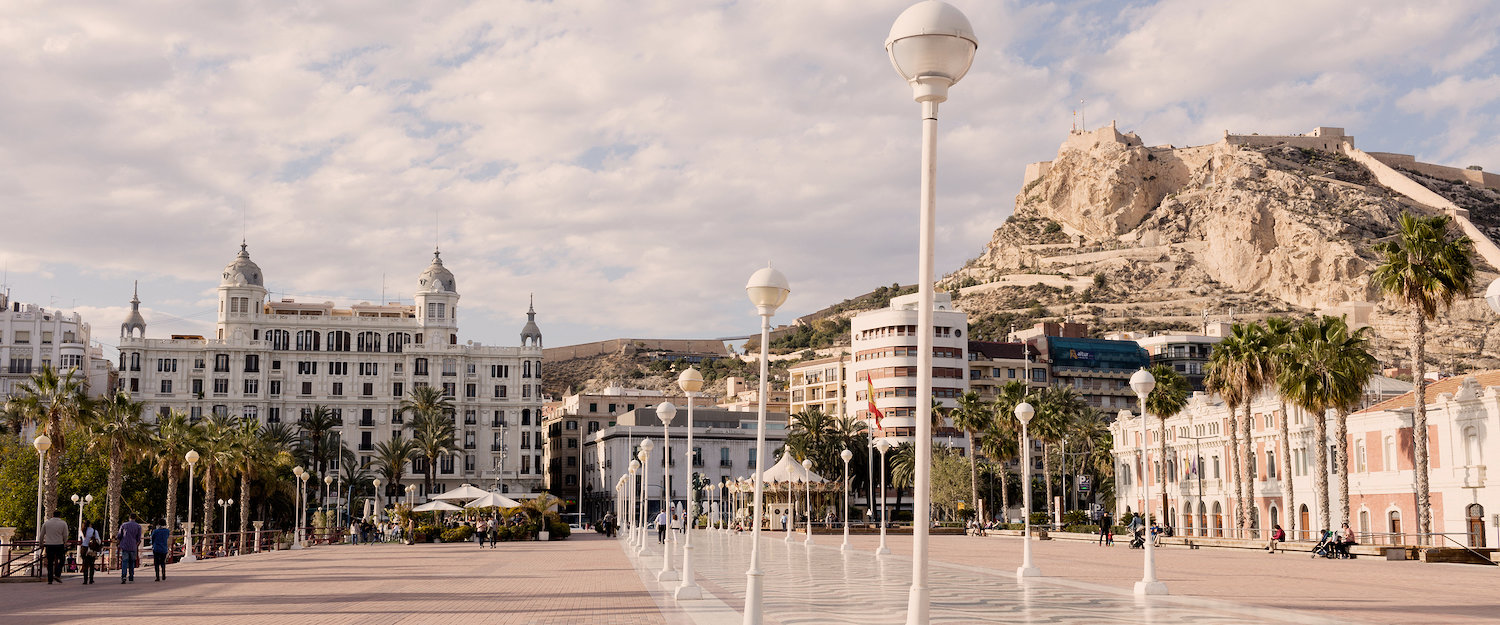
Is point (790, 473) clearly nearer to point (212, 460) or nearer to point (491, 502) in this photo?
point (491, 502)

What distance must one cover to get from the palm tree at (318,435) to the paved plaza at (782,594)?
7338 centimetres

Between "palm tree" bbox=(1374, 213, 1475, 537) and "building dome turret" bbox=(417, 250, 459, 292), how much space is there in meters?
89.9

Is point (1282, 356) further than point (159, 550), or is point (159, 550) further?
point (1282, 356)

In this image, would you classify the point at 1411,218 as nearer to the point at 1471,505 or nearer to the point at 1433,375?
the point at 1471,505

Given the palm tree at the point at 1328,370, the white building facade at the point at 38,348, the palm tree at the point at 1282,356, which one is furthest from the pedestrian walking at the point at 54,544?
the white building facade at the point at 38,348

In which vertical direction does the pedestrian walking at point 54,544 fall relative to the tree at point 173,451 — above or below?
below

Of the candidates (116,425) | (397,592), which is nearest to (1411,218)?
(397,592)

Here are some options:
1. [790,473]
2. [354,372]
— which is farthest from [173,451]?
[354,372]

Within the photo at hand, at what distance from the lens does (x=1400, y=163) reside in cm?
18975

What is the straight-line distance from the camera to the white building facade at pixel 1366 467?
4844 centimetres

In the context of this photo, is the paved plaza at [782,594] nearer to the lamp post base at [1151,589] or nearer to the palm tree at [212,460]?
the lamp post base at [1151,589]

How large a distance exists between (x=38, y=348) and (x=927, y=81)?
135233 millimetres

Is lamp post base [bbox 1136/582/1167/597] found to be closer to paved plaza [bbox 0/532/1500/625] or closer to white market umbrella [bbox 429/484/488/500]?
paved plaza [bbox 0/532/1500/625]

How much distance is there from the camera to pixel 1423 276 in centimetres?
4097
